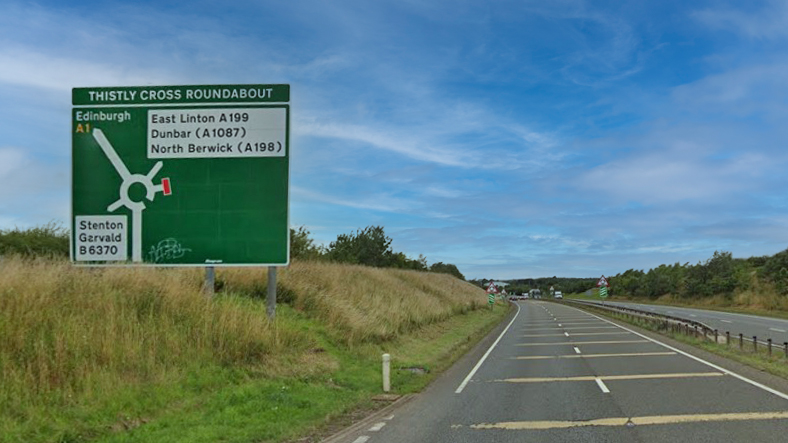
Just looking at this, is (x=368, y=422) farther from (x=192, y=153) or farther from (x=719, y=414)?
(x=192, y=153)

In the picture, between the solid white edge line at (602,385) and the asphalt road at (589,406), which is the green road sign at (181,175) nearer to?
the asphalt road at (589,406)

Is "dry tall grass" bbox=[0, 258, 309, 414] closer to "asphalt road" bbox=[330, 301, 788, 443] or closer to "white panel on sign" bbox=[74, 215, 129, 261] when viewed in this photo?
"white panel on sign" bbox=[74, 215, 129, 261]


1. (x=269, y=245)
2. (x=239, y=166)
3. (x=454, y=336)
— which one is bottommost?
(x=454, y=336)

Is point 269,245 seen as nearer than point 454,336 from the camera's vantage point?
Yes

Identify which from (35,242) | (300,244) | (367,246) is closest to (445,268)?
(367,246)

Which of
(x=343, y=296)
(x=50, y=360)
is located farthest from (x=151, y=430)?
(x=343, y=296)

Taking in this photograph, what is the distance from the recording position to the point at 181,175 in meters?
15.0

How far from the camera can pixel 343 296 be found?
2305 cm

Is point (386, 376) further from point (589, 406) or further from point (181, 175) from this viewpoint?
point (181, 175)

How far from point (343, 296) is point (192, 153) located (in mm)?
9838

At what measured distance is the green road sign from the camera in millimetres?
14852

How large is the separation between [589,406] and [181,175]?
36.0 feet

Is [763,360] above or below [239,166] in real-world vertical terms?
below

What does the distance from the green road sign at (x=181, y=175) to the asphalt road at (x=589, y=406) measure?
610 centimetres
